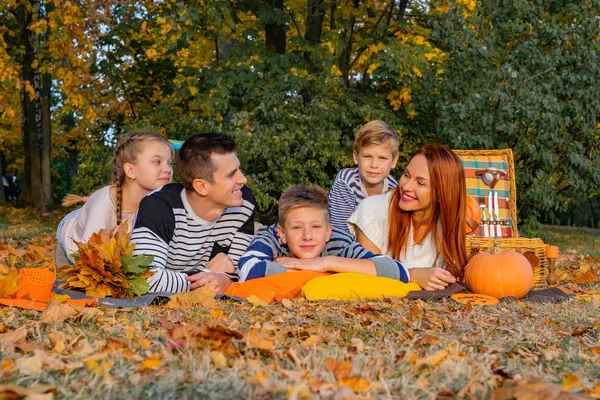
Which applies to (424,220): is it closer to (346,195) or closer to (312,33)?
(346,195)

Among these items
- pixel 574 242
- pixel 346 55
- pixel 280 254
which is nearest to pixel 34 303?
pixel 280 254

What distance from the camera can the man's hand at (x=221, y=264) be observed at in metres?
5.04

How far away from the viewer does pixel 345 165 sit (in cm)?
1168

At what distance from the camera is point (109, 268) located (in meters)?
4.24

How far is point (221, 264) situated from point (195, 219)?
1.41ft

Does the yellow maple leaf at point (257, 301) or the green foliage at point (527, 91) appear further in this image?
the green foliage at point (527, 91)

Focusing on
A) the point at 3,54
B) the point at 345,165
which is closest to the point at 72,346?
the point at 345,165

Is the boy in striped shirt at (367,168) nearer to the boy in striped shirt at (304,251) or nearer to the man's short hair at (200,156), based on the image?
the boy in striped shirt at (304,251)

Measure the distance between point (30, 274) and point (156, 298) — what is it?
734 mm

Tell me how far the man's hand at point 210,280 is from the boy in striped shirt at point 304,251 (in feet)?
0.47

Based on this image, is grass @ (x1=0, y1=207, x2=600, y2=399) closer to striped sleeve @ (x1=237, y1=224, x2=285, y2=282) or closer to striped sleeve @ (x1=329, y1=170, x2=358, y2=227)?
striped sleeve @ (x1=237, y1=224, x2=285, y2=282)

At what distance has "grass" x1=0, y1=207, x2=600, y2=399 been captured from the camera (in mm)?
2295

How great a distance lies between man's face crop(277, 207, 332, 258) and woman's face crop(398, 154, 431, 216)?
0.62 metres

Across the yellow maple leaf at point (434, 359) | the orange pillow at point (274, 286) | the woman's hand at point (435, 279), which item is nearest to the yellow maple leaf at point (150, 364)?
the yellow maple leaf at point (434, 359)
